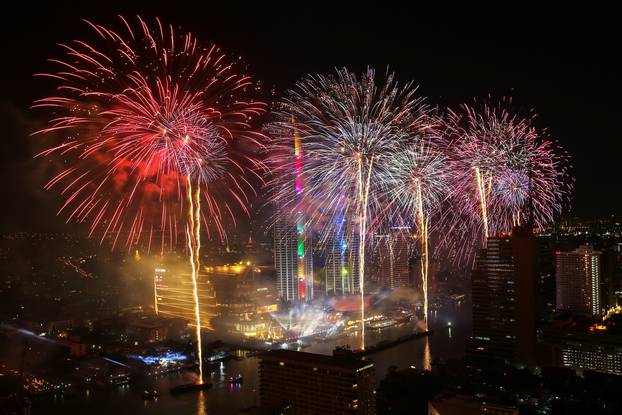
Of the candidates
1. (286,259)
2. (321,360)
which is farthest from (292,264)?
(321,360)

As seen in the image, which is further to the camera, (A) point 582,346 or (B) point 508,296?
(B) point 508,296

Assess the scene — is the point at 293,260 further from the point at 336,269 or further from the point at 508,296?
the point at 508,296

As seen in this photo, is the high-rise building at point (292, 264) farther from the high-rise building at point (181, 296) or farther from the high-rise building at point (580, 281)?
the high-rise building at point (580, 281)

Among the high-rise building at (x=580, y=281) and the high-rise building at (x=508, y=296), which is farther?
the high-rise building at (x=580, y=281)

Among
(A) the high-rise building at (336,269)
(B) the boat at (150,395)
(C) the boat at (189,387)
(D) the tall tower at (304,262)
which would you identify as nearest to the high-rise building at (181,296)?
(D) the tall tower at (304,262)

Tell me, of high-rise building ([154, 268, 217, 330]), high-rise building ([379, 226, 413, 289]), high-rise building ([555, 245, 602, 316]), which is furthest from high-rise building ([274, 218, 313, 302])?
high-rise building ([555, 245, 602, 316])

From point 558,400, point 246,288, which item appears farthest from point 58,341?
point 558,400

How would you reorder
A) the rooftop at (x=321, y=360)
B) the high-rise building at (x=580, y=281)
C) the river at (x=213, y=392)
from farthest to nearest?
the high-rise building at (x=580, y=281) < the river at (x=213, y=392) < the rooftop at (x=321, y=360)
